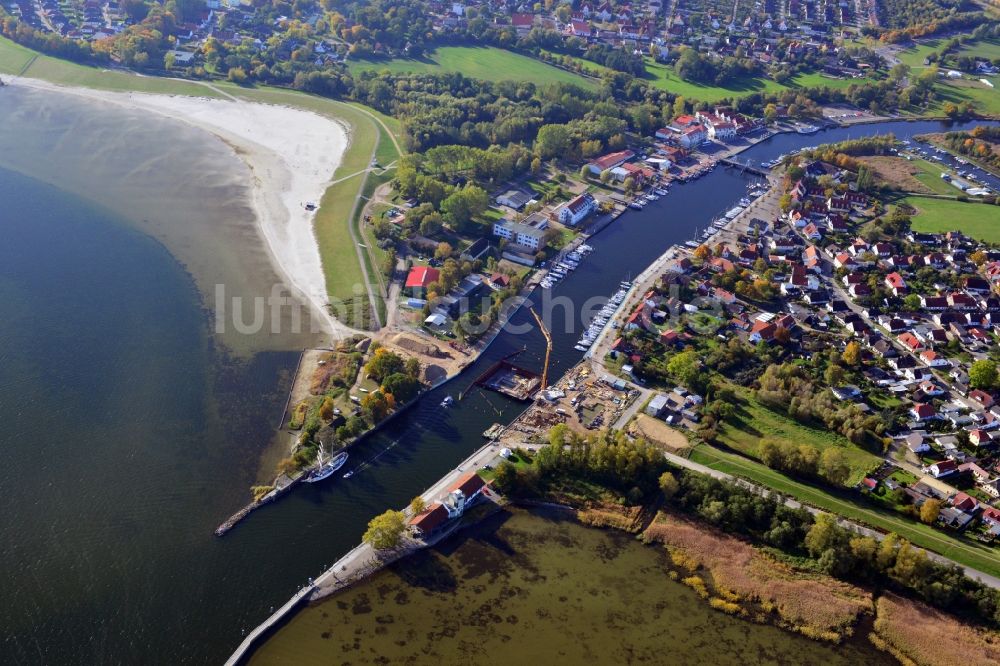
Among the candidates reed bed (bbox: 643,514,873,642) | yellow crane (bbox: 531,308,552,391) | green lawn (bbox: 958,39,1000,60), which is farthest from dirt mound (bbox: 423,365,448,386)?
green lawn (bbox: 958,39,1000,60)

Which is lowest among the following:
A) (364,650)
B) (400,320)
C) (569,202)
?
(364,650)

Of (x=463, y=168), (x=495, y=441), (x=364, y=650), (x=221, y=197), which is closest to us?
(x=364, y=650)

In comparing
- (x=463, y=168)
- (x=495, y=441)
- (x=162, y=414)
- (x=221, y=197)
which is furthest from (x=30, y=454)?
(x=463, y=168)

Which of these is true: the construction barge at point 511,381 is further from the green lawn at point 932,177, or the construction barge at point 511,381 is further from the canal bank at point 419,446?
the green lawn at point 932,177

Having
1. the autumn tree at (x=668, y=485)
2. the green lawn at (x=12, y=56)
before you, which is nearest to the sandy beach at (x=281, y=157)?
the green lawn at (x=12, y=56)

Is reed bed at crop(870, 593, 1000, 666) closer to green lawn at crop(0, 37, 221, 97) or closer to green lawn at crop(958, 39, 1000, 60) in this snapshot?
green lawn at crop(0, 37, 221, 97)

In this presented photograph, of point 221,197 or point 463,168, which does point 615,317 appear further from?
point 221,197
